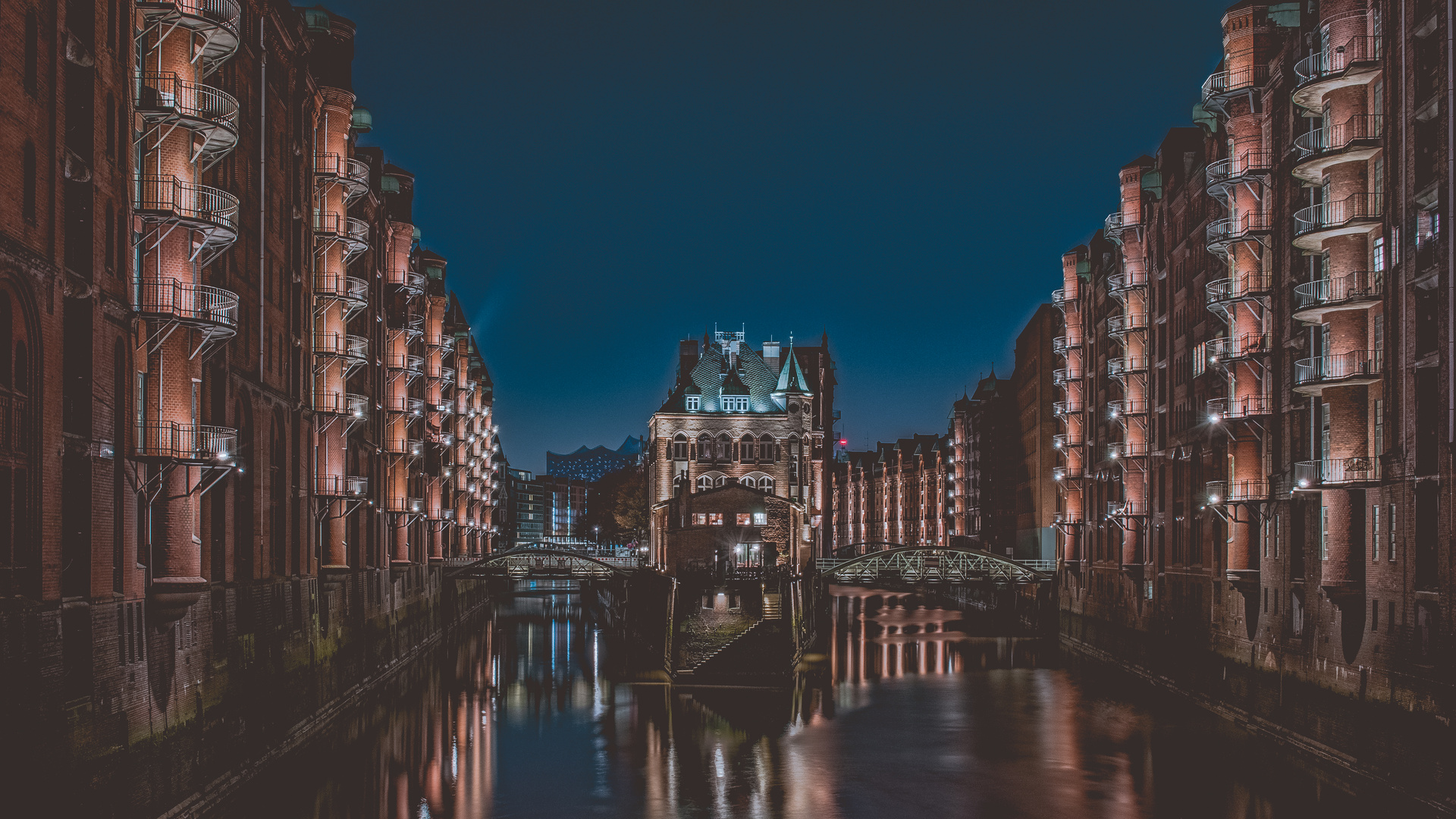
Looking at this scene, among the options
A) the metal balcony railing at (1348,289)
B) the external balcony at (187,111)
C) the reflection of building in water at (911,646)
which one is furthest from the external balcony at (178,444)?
the reflection of building in water at (911,646)

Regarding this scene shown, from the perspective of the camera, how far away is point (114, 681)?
25672 millimetres

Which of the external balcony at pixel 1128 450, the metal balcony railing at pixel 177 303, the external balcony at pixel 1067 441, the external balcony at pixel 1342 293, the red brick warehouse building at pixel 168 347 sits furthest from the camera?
the external balcony at pixel 1067 441

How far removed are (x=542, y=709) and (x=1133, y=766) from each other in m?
22.4

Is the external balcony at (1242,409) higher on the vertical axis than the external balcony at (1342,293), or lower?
lower

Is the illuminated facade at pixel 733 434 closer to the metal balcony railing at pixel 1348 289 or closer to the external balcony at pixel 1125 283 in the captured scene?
the external balcony at pixel 1125 283

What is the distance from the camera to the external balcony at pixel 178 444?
28.5 metres

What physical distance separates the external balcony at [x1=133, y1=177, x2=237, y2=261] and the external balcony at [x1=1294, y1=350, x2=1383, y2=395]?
27.0m

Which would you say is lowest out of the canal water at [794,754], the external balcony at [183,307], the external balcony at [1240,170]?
the canal water at [794,754]

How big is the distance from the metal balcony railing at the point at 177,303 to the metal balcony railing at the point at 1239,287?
3065 centimetres

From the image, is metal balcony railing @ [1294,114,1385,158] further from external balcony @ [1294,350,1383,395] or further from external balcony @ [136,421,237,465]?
external balcony @ [136,421,237,465]

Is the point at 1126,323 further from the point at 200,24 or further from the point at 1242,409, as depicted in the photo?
the point at 200,24

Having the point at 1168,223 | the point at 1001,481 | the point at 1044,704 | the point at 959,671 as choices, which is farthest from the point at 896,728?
the point at 1001,481

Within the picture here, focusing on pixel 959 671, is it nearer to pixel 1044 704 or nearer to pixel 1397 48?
pixel 1044 704

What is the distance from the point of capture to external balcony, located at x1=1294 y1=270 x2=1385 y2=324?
112 feet
